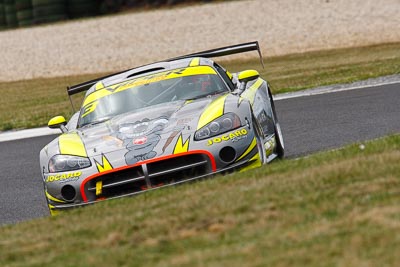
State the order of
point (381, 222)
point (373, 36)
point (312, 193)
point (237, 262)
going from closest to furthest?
point (237, 262) → point (381, 222) → point (312, 193) → point (373, 36)

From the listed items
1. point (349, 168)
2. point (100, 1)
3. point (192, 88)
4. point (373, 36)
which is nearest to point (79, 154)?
point (192, 88)

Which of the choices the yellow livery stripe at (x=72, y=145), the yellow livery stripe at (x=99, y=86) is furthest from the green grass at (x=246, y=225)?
the yellow livery stripe at (x=99, y=86)

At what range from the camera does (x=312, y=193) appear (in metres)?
6.18

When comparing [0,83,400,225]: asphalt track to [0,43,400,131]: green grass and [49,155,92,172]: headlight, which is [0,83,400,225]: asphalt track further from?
[0,43,400,131]: green grass

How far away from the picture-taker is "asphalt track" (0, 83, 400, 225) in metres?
10.2

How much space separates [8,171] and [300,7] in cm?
2640

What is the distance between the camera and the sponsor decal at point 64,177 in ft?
27.3

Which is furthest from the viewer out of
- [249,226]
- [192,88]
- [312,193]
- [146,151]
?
[192,88]

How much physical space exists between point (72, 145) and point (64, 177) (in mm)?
398

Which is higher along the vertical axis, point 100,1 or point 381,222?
point 381,222

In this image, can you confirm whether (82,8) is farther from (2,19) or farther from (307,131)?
(307,131)

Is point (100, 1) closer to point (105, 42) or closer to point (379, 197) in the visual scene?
point (105, 42)

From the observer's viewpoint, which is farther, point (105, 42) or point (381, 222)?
point (105, 42)

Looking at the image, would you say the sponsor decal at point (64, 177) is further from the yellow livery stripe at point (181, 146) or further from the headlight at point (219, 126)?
the headlight at point (219, 126)
